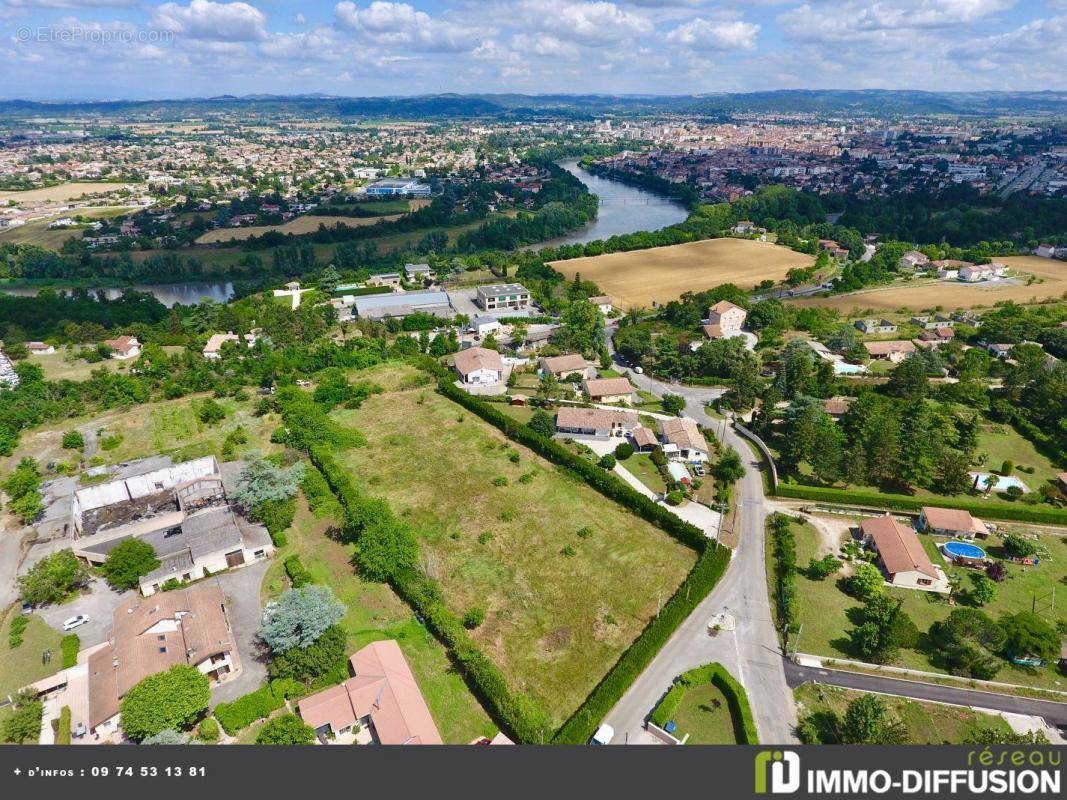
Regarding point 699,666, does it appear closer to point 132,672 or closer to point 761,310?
point 132,672

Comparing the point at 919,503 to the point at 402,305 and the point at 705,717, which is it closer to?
the point at 705,717

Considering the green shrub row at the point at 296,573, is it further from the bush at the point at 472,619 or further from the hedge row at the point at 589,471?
the hedge row at the point at 589,471

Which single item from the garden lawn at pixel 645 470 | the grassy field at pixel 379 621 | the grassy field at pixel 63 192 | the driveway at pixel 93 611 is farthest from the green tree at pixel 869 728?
the grassy field at pixel 63 192

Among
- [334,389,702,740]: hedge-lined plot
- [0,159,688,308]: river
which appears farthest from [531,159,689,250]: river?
[334,389,702,740]: hedge-lined plot

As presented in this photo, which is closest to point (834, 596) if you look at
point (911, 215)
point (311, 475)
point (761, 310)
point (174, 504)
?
point (311, 475)

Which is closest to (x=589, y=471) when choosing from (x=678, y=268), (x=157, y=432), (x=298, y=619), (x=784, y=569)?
(x=784, y=569)
